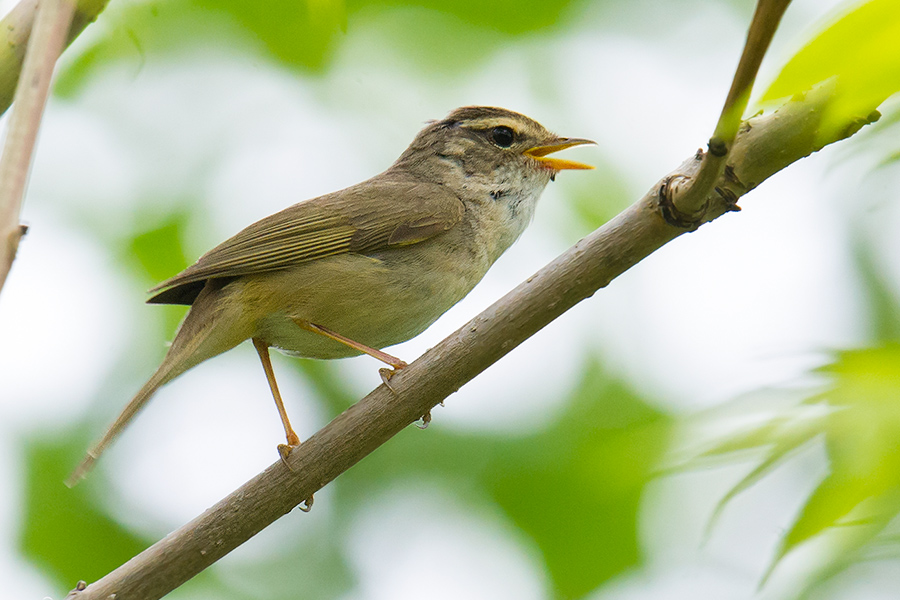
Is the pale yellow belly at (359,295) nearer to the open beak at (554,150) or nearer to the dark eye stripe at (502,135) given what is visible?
the open beak at (554,150)

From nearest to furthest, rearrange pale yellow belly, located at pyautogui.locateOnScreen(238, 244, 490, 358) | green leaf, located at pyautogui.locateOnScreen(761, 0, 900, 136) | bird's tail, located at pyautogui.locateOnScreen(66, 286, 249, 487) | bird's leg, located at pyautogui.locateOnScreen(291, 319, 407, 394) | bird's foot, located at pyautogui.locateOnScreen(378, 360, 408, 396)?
green leaf, located at pyautogui.locateOnScreen(761, 0, 900, 136), bird's foot, located at pyautogui.locateOnScreen(378, 360, 408, 396), bird's tail, located at pyautogui.locateOnScreen(66, 286, 249, 487), bird's leg, located at pyautogui.locateOnScreen(291, 319, 407, 394), pale yellow belly, located at pyautogui.locateOnScreen(238, 244, 490, 358)

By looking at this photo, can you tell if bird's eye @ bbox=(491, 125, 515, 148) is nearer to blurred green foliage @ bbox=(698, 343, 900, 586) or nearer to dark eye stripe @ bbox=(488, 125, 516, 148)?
dark eye stripe @ bbox=(488, 125, 516, 148)

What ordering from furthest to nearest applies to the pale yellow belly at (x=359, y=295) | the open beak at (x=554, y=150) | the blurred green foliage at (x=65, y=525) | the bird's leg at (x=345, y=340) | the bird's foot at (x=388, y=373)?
the blurred green foliage at (x=65, y=525), the open beak at (x=554, y=150), the pale yellow belly at (x=359, y=295), the bird's leg at (x=345, y=340), the bird's foot at (x=388, y=373)

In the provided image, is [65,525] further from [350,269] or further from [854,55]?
[854,55]

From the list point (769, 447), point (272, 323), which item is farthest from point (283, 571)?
point (769, 447)

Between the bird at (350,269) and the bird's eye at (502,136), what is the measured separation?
27 cm

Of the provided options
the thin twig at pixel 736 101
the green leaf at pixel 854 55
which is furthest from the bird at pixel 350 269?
the green leaf at pixel 854 55

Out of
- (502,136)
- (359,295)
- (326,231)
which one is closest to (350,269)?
(359,295)

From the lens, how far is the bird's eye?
5.66 meters

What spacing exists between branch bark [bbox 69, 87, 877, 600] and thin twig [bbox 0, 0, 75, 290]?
1.57 metres

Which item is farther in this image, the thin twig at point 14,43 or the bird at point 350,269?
the bird at point 350,269

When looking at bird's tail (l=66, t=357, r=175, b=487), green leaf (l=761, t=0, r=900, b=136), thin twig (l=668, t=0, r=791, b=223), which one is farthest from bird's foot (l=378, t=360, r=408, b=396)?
green leaf (l=761, t=0, r=900, b=136)

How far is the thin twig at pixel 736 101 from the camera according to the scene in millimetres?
1363

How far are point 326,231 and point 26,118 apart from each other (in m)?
3.40
